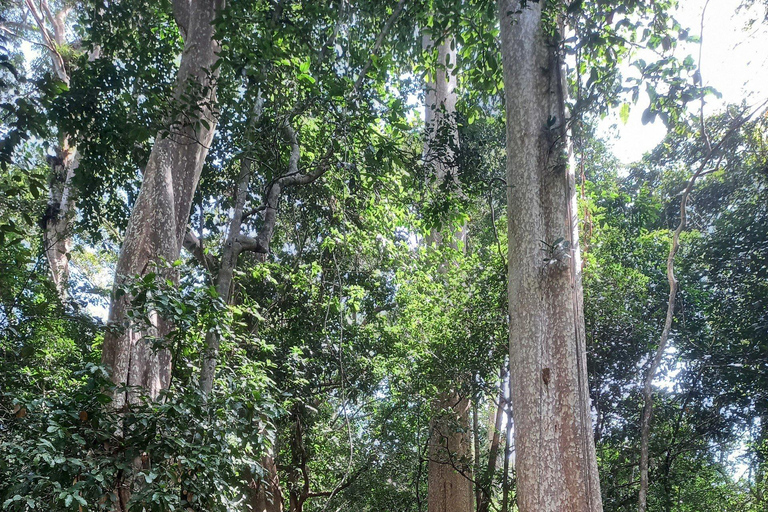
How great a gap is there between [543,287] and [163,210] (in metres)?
3.14

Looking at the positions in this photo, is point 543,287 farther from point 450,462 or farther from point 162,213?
point 450,462

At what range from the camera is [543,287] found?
10.9ft

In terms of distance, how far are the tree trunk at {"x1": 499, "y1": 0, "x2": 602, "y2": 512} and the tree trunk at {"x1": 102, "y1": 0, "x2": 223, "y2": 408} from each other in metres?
2.18

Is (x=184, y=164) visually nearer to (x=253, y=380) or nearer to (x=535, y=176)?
(x=253, y=380)

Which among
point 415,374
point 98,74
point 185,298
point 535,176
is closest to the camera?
point 185,298

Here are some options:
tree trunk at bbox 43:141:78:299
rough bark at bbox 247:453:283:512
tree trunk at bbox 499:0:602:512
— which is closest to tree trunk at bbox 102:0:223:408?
tree trunk at bbox 499:0:602:512

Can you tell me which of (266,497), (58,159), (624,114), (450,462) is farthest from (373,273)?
(58,159)

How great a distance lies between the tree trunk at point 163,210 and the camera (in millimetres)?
4148

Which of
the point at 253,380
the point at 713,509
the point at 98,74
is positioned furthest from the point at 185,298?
the point at 713,509

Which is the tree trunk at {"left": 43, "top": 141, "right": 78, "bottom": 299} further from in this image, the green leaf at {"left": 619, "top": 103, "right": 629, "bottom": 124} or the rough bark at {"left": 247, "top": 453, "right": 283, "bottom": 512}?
the green leaf at {"left": 619, "top": 103, "right": 629, "bottom": 124}

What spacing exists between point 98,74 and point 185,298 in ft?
11.0

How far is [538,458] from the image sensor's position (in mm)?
3035

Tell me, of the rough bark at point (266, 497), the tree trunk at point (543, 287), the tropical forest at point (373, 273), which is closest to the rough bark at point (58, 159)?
the tropical forest at point (373, 273)

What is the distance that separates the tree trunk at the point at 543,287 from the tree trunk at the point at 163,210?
7.17 ft
